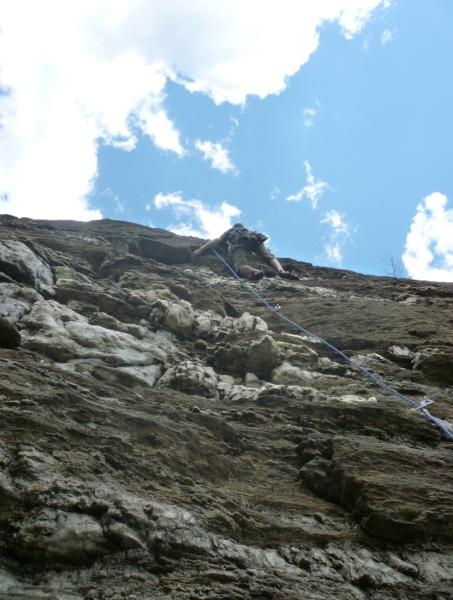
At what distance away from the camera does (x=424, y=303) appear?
1042 centimetres

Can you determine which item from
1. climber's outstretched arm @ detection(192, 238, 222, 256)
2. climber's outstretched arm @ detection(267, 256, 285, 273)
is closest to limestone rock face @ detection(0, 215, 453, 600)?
climber's outstretched arm @ detection(267, 256, 285, 273)

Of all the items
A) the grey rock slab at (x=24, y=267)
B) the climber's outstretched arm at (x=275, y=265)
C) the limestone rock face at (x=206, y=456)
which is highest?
the climber's outstretched arm at (x=275, y=265)

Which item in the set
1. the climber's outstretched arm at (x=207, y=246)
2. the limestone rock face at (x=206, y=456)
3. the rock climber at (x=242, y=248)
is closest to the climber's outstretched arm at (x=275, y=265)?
the rock climber at (x=242, y=248)

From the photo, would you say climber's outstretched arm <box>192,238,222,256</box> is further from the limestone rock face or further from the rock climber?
the limestone rock face

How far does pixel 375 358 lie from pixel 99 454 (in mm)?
4692

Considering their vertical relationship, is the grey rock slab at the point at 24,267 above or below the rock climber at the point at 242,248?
below

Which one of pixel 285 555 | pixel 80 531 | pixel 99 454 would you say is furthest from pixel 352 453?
pixel 80 531

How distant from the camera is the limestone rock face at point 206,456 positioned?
8.23 feet

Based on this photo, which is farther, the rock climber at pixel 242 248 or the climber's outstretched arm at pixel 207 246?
the climber's outstretched arm at pixel 207 246

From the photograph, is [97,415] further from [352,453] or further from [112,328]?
[112,328]

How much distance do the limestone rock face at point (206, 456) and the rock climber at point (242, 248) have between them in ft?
20.9

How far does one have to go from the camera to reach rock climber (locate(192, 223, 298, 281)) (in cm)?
1405

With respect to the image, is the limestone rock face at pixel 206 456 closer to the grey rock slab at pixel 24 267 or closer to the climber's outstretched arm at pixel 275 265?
the grey rock slab at pixel 24 267

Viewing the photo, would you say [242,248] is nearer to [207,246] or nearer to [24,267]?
[207,246]
